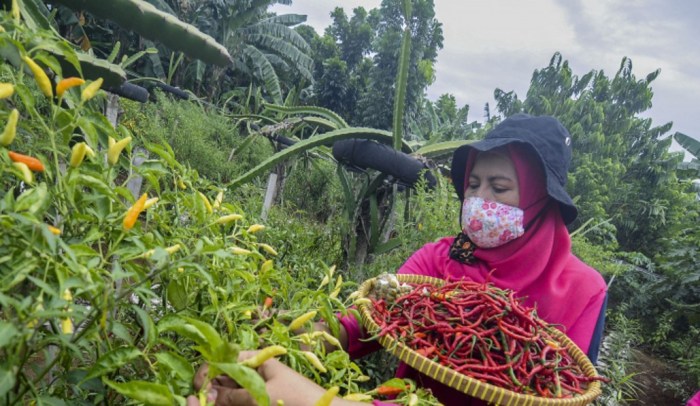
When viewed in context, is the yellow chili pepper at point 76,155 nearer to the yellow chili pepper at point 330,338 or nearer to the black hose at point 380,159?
the yellow chili pepper at point 330,338

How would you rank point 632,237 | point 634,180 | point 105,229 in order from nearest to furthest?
point 105,229, point 632,237, point 634,180

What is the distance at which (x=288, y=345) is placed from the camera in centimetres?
65

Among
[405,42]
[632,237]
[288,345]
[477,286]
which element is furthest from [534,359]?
[632,237]

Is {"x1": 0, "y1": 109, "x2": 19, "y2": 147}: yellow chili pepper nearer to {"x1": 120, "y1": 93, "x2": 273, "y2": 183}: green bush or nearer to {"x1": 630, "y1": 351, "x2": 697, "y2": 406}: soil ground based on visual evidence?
{"x1": 120, "y1": 93, "x2": 273, "y2": 183}: green bush

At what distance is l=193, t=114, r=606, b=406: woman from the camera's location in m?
1.40

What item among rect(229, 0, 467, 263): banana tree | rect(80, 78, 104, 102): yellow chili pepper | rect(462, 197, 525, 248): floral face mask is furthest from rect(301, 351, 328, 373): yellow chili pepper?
rect(229, 0, 467, 263): banana tree

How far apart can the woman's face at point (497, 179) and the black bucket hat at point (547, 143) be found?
69 millimetres

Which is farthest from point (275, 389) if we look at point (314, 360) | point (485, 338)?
point (485, 338)

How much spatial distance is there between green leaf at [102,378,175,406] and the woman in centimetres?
102

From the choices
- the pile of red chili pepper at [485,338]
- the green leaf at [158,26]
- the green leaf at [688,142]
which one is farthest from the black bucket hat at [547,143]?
the green leaf at [688,142]

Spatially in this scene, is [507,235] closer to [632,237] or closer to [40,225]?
[40,225]

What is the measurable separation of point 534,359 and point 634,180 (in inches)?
537

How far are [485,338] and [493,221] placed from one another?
504mm

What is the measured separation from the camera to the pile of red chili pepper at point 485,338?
1017mm
